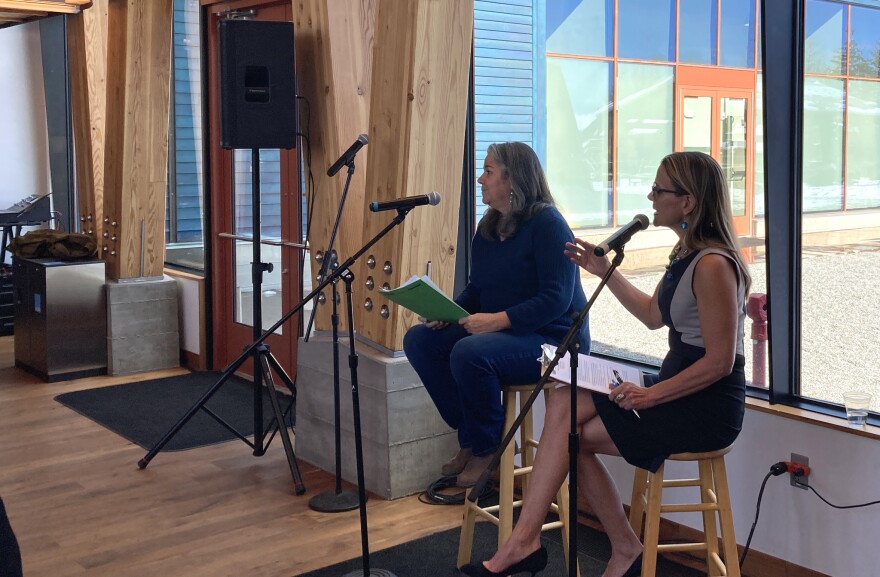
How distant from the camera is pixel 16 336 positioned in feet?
21.8

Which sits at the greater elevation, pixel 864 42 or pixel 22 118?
pixel 22 118

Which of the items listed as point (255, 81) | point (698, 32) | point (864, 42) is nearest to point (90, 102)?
point (255, 81)

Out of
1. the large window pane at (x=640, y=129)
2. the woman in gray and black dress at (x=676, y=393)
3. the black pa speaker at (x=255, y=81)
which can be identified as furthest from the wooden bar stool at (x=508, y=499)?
the black pa speaker at (x=255, y=81)

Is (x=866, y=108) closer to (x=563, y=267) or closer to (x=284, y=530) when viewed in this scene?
(x=563, y=267)

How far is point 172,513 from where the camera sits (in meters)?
3.96

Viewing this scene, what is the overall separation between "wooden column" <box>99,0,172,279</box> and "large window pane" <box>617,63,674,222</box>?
360cm

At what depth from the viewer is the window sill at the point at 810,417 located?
2.95m

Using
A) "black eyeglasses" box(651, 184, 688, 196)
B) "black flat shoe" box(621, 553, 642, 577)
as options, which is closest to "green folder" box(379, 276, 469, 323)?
"black eyeglasses" box(651, 184, 688, 196)

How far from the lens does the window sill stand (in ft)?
9.69

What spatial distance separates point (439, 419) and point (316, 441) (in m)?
0.66

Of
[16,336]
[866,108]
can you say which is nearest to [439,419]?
[866,108]

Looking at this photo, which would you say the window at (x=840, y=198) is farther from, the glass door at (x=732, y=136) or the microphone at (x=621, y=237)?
the microphone at (x=621, y=237)

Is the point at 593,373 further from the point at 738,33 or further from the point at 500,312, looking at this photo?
the point at 738,33

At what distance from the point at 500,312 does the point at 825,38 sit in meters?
1.38
